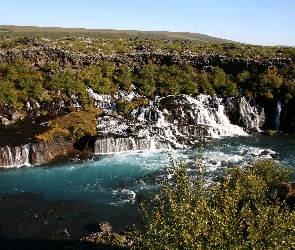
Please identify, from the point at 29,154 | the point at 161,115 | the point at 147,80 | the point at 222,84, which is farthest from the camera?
the point at 147,80

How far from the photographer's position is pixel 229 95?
6225 cm

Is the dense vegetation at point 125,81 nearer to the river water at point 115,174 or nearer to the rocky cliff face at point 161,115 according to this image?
the rocky cliff face at point 161,115

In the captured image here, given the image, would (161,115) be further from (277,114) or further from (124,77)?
(277,114)

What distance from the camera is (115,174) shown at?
129ft

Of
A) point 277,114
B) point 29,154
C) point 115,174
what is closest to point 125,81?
point 29,154

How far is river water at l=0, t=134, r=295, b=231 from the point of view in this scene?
3362 cm

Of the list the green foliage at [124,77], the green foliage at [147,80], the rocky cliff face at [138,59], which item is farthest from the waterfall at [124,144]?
the rocky cliff face at [138,59]

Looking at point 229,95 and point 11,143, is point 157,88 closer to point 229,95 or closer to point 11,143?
point 229,95

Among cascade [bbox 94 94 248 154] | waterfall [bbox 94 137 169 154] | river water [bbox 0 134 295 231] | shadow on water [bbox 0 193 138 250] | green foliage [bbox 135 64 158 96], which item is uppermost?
green foliage [bbox 135 64 158 96]

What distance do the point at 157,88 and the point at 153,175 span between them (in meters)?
27.8

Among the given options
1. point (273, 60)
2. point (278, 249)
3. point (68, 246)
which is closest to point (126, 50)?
point (273, 60)

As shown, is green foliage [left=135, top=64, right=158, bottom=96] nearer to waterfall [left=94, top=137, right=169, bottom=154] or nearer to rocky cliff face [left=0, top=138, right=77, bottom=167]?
waterfall [left=94, top=137, right=169, bottom=154]

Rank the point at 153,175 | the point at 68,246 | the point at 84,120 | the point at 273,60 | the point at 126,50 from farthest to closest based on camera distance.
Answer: the point at 126,50, the point at 273,60, the point at 84,120, the point at 153,175, the point at 68,246

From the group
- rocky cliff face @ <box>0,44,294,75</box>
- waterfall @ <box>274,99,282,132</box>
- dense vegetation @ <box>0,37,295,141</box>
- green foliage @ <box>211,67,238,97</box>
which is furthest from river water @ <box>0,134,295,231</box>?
rocky cliff face @ <box>0,44,294,75</box>
